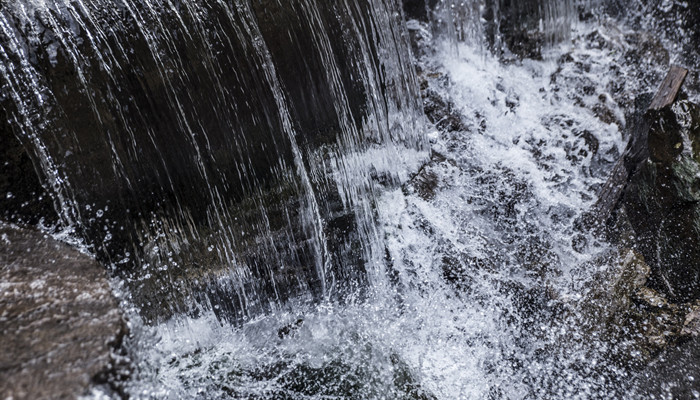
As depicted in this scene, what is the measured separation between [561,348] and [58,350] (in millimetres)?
2538

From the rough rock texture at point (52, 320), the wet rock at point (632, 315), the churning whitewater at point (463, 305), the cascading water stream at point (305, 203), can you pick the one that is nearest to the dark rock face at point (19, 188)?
the cascading water stream at point (305, 203)

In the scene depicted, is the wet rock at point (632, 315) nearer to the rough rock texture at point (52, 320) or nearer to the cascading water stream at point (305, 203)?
the cascading water stream at point (305, 203)

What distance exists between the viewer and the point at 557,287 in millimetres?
2994

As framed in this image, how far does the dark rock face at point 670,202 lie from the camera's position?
9.77 ft

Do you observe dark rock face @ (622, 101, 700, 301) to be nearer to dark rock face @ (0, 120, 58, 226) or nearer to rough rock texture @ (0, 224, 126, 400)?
rough rock texture @ (0, 224, 126, 400)

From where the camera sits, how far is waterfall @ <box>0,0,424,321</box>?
2.50m

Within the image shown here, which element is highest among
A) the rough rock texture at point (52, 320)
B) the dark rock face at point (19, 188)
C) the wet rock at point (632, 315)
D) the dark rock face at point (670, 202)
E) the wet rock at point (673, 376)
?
the dark rock face at point (19, 188)

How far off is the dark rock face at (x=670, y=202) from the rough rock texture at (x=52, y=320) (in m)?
3.13

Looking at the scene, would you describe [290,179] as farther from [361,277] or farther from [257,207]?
[361,277]

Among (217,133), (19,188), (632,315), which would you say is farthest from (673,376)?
(19,188)

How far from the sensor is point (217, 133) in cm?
288

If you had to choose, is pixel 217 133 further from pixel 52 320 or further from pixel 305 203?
pixel 52 320

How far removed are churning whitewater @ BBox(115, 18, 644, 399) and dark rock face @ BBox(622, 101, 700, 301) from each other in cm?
31

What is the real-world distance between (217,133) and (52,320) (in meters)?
1.42
